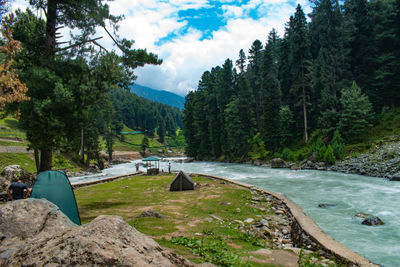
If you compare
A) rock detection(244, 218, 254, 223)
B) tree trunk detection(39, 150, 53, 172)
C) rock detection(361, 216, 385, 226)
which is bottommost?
rock detection(361, 216, 385, 226)

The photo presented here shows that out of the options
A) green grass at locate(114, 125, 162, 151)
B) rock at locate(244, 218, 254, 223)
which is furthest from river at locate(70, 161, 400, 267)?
green grass at locate(114, 125, 162, 151)

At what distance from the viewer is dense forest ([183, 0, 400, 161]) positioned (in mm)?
35250

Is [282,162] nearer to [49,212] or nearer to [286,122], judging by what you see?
[286,122]

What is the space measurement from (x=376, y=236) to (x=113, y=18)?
14528 millimetres

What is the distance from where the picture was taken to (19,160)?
31328 mm

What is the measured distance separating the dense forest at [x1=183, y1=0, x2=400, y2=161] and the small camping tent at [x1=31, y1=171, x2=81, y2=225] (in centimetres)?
2915

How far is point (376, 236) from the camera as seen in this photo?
8.40 meters

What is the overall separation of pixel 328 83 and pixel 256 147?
62.8 feet

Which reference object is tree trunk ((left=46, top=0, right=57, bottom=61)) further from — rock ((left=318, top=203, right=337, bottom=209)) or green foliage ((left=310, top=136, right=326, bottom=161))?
green foliage ((left=310, top=136, right=326, bottom=161))

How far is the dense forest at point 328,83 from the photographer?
3525 centimetres

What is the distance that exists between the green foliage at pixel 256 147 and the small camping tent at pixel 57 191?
4028 centimetres

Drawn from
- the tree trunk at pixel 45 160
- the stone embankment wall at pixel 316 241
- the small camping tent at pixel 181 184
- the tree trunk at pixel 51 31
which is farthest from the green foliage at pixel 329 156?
the tree trunk at pixel 51 31

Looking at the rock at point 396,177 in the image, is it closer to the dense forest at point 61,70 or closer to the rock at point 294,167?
the rock at point 294,167

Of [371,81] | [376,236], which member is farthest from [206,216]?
[371,81]
